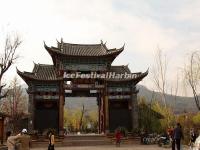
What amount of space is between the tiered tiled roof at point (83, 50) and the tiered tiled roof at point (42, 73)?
2.03 meters

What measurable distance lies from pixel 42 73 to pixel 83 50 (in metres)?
4.84

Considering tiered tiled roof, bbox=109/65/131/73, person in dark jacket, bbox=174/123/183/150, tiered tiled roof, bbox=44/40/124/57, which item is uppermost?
tiered tiled roof, bbox=44/40/124/57

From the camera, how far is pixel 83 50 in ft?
119

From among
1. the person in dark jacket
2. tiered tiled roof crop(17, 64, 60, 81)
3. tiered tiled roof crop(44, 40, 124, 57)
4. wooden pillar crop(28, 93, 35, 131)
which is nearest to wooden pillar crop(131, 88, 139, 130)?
tiered tiled roof crop(44, 40, 124, 57)

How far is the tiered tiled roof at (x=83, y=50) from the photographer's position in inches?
1347

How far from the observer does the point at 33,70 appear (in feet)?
115

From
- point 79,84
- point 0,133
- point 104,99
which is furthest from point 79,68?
point 0,133

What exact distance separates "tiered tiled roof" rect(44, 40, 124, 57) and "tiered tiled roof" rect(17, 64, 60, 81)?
6.67 feet

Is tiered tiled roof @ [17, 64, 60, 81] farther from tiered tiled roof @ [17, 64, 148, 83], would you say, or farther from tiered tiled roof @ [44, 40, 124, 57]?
tiered tiled roof @ [44, 40, 124, 57]

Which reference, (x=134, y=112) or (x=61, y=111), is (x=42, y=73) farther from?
(x=134, y=112)

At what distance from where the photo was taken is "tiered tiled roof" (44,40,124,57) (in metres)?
34.2

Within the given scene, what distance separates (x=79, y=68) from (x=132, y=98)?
229 inches

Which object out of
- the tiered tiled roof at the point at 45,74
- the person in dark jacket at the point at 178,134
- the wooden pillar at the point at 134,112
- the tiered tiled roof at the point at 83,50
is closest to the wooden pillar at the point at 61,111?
the tiered tiled roof at the point at 45,74

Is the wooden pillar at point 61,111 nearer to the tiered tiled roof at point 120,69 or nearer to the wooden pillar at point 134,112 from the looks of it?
the tiered tiled roof at point 120,69
